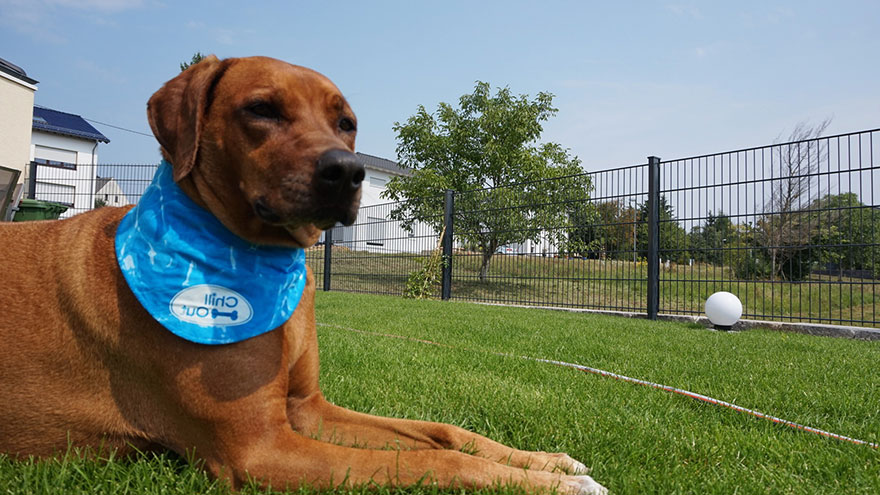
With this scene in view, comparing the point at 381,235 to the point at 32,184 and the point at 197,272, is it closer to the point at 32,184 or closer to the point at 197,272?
the point at 32,184

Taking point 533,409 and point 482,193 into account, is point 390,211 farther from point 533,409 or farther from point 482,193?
point 533,409

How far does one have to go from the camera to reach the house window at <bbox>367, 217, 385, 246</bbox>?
14188mm

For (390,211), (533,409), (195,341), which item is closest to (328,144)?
(195,341)

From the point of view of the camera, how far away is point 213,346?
1.68 metres

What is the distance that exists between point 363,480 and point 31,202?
8.63 meters

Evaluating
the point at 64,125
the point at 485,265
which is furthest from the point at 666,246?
the point at 64,125

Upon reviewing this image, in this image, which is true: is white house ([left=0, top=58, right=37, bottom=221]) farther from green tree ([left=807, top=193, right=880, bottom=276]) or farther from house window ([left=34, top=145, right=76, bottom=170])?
house window ([left=34, top=145, right=76, bottom=170])

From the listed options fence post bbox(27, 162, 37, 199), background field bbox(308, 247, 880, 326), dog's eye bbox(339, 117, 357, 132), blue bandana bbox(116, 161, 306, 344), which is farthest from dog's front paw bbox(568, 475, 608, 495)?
fence post bbox(27, 162, 37, 199)

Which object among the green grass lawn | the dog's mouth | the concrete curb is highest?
the dog's mouth

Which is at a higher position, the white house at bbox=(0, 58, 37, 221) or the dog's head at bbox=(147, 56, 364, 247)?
the white house at bbox=(0, 58, 37, 221)

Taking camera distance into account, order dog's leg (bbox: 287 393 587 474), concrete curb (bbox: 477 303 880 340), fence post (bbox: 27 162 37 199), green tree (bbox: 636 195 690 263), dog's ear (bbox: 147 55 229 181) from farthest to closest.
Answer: fence post (bbox: 27 162 37 199)
green tree (bbox: 636 195 690 263)
concrete curb (bbox: 477 303 880 340)
dog's leg (bbox: 287 393 587 474)
dog's ear (bbox: 147 55 229 181)

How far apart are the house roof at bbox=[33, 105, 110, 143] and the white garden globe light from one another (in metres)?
38.1

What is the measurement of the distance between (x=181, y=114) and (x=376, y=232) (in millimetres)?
12521

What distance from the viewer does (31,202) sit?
7.92m
